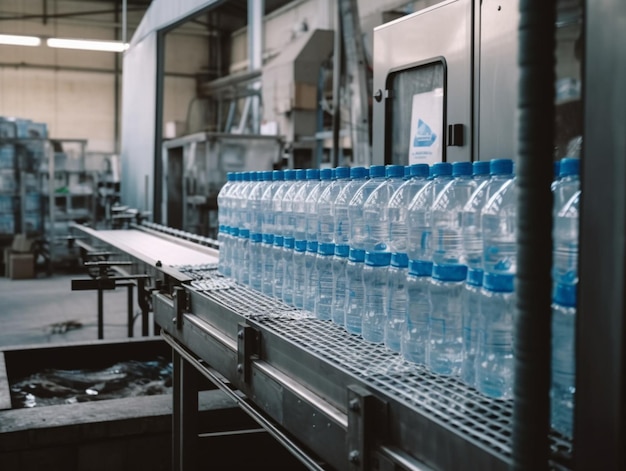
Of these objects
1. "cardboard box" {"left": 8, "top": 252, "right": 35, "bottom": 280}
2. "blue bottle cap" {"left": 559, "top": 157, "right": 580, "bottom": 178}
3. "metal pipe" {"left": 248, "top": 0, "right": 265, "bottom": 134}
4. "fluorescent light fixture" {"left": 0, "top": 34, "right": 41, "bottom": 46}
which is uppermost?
"fluorescent light fixture" {"left": 0, "top": 34, "right": 41, "bottom": 46}

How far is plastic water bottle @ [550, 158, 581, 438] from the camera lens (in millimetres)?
998

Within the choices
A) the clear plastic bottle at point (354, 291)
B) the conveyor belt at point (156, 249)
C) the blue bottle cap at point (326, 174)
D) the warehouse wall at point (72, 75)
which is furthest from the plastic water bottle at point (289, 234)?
the warehouse wall at point (72, 75)

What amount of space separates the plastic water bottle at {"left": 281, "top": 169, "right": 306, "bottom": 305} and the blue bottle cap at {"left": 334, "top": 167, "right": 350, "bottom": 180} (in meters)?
0.24

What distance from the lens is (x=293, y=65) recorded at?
25.5 feet

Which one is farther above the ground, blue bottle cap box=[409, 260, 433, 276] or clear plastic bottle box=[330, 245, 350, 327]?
blue bottle cap box=[409, 260, 433, 276]

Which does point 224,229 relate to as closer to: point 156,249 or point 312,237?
point 312,237

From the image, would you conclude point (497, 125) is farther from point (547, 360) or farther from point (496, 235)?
point (547, 360)

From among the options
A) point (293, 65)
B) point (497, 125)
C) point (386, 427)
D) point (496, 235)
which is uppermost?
point (293, 65)

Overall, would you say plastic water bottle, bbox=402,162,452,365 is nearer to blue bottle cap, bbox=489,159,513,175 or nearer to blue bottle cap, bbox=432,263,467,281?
blue bottle cap, bbox=432,263,467,281

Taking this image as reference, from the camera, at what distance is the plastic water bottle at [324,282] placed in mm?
1746

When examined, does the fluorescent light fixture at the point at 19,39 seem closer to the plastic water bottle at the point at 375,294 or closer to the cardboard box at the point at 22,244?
the cardboard box at the point at 22,244

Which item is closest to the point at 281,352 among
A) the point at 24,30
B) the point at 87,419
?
the point at 87,419

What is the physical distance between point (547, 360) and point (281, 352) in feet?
3.06

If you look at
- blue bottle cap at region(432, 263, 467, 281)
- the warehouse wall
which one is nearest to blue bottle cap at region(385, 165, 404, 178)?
blue bottle cap at region(432, 263, 467, 281)
